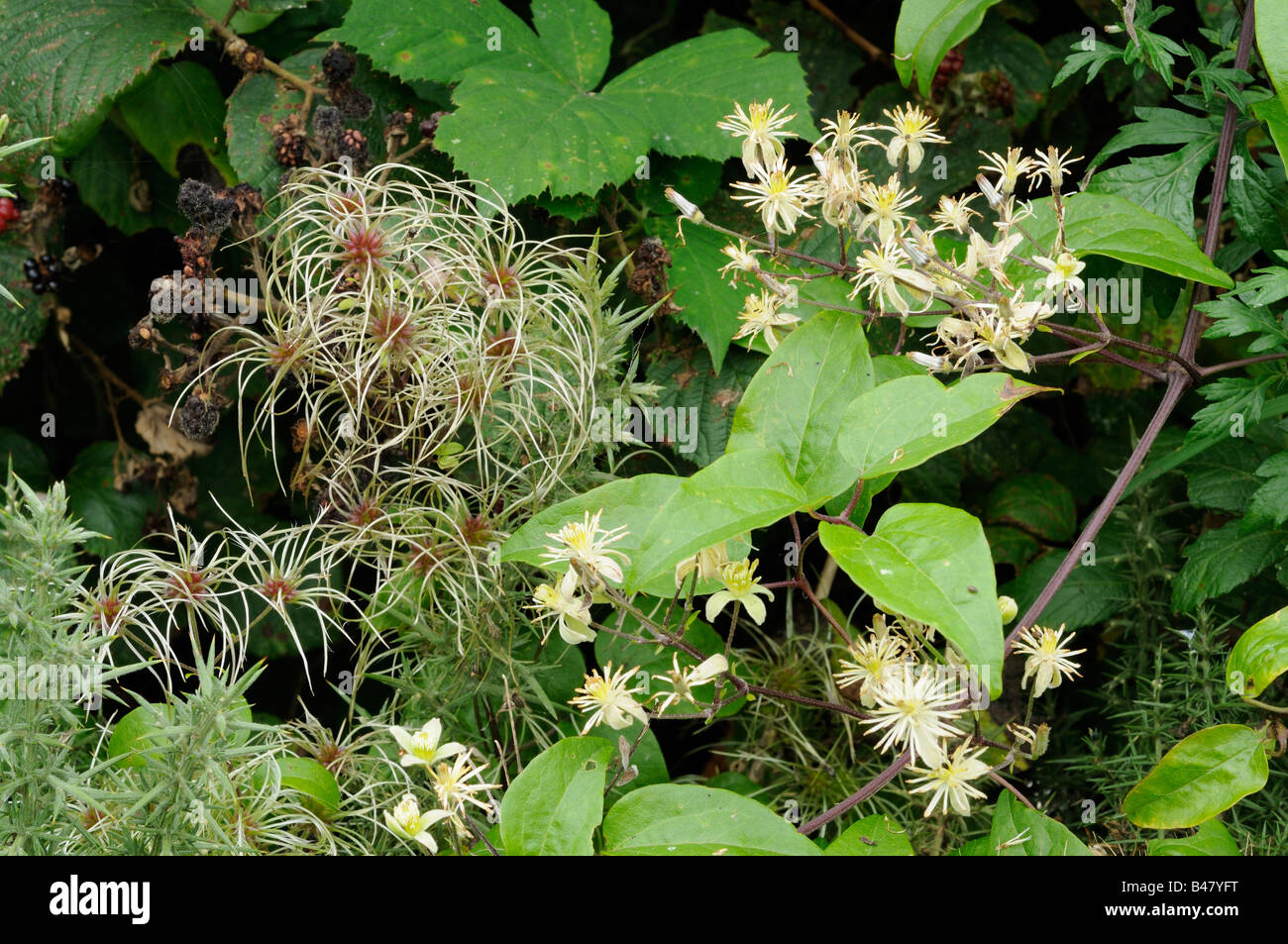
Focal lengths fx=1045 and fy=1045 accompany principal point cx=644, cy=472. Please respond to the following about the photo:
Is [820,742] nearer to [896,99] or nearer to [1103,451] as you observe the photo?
[1103,451]

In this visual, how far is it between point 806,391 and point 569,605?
0.27 meters

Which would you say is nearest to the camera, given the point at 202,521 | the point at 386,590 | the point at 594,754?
the point at 594,754

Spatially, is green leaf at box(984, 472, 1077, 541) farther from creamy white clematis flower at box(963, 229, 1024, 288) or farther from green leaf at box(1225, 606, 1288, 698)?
creamy white clematis flower at box(963, 229, 1024, 288)

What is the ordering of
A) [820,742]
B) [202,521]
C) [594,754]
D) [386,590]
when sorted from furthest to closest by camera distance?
[202,521] < [820,742] < [386,590] < [594,754]

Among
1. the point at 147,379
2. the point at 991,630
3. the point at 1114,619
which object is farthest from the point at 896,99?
the point at 147,379

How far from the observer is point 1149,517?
3.82 ft

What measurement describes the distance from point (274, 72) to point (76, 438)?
62 cm

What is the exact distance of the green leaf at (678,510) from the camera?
2.36 ft

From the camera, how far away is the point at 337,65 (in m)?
1.14

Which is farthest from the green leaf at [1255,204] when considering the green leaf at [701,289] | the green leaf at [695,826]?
the green leaf at [695,826]

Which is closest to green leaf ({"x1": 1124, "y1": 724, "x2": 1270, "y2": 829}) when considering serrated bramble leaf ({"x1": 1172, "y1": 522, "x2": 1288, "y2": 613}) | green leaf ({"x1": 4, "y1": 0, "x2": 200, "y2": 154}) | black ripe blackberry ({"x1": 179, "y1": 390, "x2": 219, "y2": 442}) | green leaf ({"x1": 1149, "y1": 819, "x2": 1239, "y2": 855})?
green leaf ({"x1": 1149, "y1": 819, "x2": 1239, "y2": 855})

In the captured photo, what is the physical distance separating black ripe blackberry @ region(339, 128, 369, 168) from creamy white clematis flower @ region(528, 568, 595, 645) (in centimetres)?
54

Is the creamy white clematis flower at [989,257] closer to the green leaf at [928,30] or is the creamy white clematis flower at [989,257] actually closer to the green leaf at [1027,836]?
the green leaf at [928,30]

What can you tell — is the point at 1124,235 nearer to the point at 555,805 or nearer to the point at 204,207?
the point at 555,805
